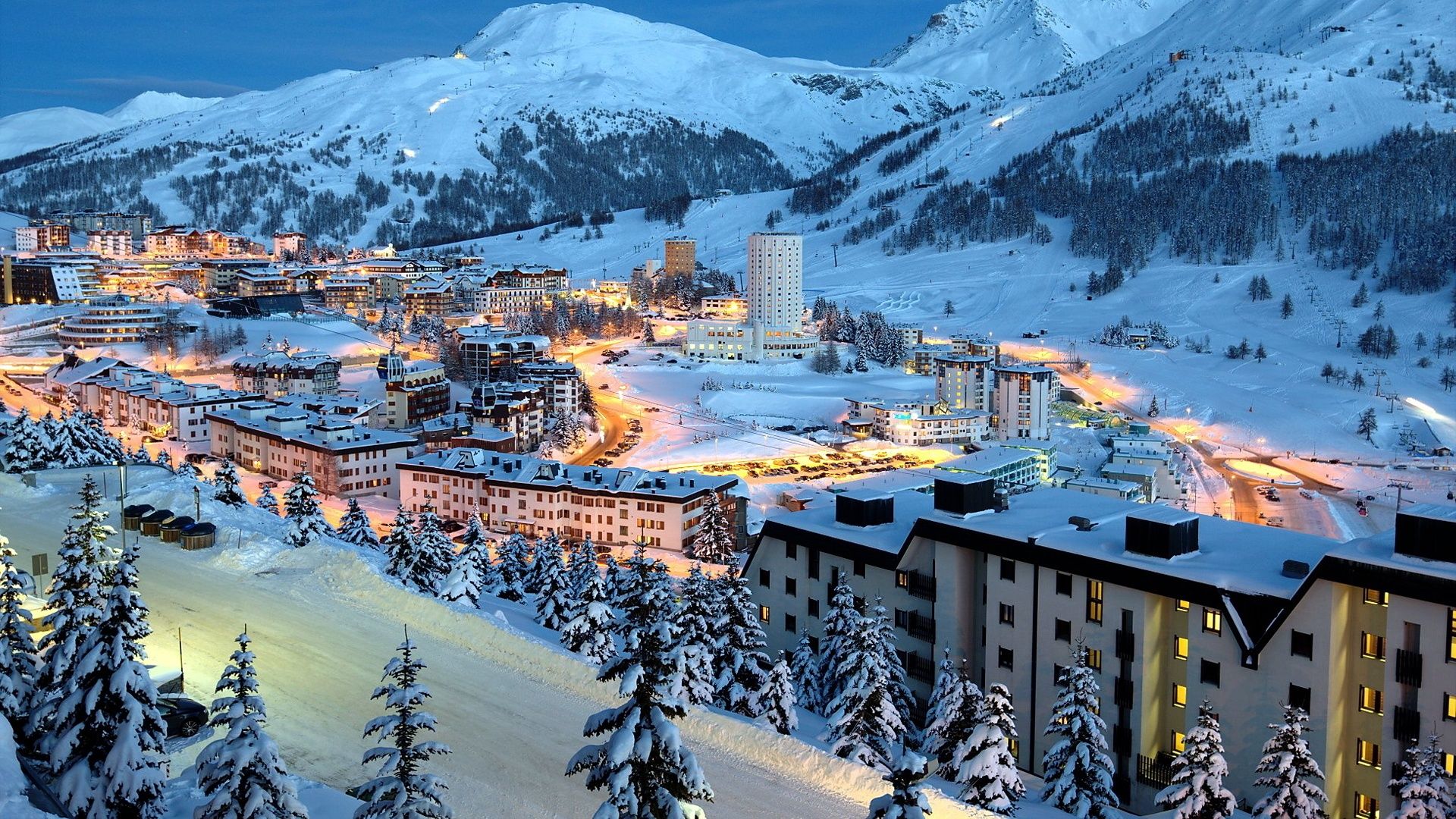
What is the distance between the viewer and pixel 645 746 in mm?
6461

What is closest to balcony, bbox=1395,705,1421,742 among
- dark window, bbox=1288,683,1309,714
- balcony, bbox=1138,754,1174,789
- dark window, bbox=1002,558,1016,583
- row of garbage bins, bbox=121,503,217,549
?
dark window, bbox=1288,683,1309,714

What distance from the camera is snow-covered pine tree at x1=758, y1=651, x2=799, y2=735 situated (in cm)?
1323

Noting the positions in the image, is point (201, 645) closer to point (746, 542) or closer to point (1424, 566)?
point (1424, 566)

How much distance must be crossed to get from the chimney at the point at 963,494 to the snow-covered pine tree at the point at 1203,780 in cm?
540

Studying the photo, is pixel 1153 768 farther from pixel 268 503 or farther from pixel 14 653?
pixel 268 503

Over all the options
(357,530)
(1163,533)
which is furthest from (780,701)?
(357,530)

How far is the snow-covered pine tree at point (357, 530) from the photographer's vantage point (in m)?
26.1

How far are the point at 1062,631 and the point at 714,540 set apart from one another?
1574 centimetres

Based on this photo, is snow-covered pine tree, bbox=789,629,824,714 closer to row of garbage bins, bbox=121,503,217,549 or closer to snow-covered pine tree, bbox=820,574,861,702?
snow-covered pine tree, bbox=820,574,861,702

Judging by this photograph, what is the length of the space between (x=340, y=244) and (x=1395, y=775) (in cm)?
13189

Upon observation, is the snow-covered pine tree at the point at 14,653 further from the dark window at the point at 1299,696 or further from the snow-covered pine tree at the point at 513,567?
the dark window at the point at 1299,696

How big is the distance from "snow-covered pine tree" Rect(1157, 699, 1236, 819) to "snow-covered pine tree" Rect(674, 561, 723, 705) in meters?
4.82

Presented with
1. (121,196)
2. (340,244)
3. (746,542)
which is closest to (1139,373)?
(746,542)

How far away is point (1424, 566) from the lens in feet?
37.1
